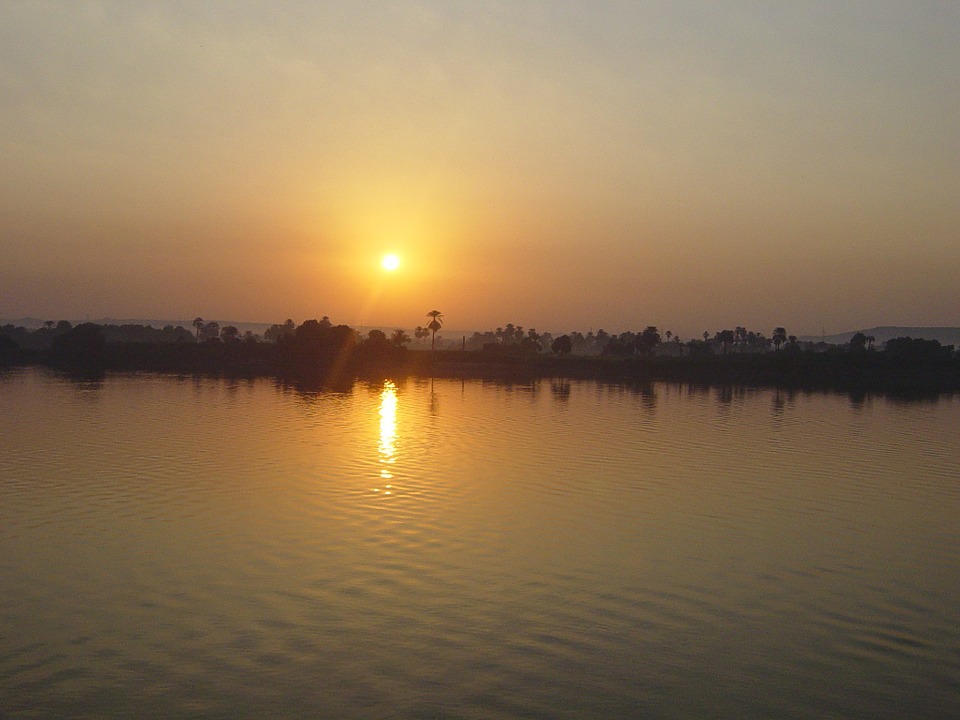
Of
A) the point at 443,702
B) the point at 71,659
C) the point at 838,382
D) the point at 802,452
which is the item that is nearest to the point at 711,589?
the point at 443,702

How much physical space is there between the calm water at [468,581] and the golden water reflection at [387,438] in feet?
1.64

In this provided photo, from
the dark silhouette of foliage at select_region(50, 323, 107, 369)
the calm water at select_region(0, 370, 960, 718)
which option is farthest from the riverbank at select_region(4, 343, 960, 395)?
→ the calm water at select_region(0, 370, 960, 718)

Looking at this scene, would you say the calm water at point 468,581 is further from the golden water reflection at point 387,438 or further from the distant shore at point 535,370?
the distant shore at point 535,370

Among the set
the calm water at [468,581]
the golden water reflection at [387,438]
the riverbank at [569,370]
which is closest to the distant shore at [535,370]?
the riverbank at [569,370]

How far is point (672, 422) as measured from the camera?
7038 cm

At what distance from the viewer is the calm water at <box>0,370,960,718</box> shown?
1455cm

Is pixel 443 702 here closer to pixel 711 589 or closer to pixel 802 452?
pixel 711 589

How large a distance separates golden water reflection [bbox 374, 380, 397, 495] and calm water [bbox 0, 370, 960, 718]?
0.50 meters

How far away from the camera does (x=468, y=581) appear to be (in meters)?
21.4

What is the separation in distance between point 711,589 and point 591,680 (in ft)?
24.3

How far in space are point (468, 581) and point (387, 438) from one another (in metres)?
32.6

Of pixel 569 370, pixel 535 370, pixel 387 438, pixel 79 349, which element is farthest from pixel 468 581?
pixel 569 370

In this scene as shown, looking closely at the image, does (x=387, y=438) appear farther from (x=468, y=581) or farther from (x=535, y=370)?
(x=535, y=370)

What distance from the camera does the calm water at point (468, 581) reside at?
573 inches
